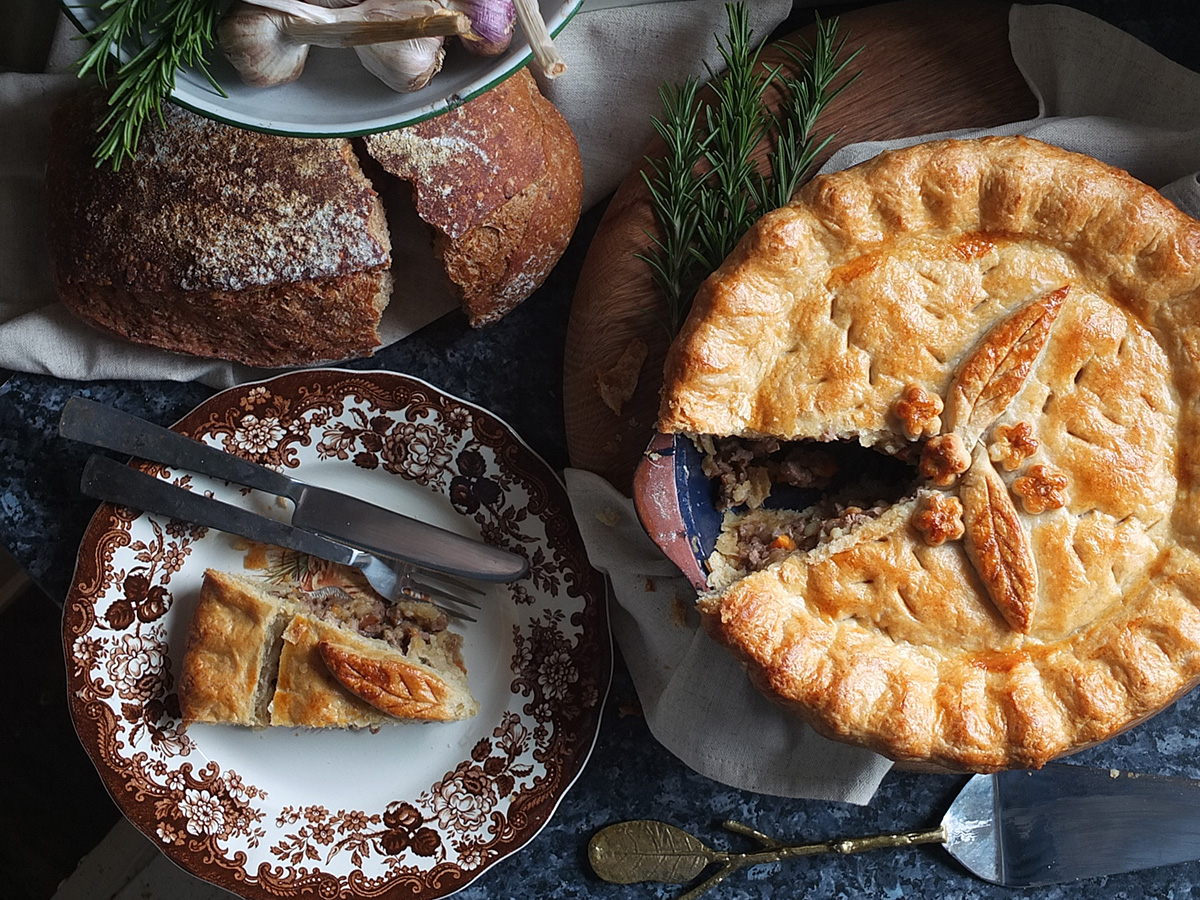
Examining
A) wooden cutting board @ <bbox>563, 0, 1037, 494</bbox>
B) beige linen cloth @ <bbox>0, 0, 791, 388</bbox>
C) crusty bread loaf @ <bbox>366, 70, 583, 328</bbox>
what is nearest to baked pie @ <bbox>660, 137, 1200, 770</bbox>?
wooden cutting board @ <bbox>563, 0, 1037, 494</bbox>

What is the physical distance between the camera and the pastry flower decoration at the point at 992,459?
2.44 metres

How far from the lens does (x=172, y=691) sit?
10.1 ft

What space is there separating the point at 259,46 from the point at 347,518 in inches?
54.9

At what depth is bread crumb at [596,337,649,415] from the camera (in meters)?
2.88

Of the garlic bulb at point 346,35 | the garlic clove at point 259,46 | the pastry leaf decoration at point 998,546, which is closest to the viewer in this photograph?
the garlic bulb at point 346,35

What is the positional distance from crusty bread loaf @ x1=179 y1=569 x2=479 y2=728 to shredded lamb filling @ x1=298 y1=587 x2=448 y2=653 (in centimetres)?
7

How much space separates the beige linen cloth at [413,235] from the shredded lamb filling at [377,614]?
0.72 metres

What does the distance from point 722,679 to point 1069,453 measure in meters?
1.12

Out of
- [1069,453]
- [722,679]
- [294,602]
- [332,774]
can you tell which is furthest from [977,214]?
[332,774]

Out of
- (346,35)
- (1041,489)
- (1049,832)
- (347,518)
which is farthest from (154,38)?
(1049,832)

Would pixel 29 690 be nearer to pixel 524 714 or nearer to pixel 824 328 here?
pixel 524 714

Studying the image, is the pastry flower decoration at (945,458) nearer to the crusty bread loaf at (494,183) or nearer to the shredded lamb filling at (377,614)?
the crusty bread loaf at (494,183)

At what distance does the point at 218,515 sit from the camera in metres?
2.99

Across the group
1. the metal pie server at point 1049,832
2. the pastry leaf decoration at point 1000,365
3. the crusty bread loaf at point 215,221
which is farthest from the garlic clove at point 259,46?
the metal pie server at point 1049,832
